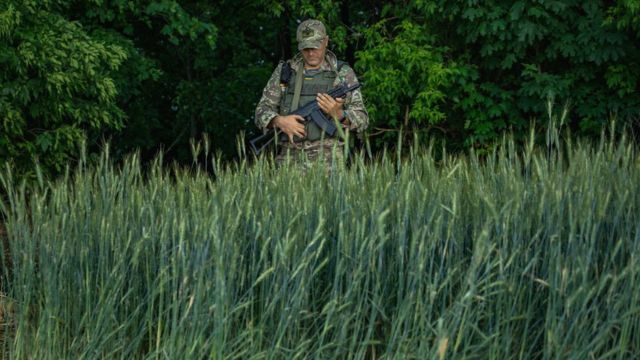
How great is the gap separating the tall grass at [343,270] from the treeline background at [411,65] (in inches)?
157

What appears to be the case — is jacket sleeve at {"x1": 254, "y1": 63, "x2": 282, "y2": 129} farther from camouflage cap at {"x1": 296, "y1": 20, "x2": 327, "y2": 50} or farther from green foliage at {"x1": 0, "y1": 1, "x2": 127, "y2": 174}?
green foliage at {"x1": 0, "y1": 1, "x2": 127, "y2": 174}

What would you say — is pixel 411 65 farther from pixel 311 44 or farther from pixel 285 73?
pixel 311 44

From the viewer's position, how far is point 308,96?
19.6 ft

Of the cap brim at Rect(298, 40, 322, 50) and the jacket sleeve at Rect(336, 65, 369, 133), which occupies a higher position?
the cap brim at Rect(298, 40, 322, 50)

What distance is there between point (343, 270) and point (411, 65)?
249 inches

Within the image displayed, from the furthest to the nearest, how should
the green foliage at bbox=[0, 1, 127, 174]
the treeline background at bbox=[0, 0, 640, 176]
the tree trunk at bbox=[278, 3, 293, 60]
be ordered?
the tree trunk at bbox=[278, 3, 293, 60], the treeline background at bbox=[0, 0, 640, 176], the green foliage at bbox=[0, 1, 127, 174]

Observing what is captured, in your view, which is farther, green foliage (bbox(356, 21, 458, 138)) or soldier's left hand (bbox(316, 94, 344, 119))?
green foliage (bbox(356, 21, 458, 138))

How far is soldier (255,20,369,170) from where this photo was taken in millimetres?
5836

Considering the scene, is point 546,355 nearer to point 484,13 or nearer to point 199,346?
point 199,346

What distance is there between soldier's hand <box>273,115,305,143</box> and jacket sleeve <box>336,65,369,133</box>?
0.27m

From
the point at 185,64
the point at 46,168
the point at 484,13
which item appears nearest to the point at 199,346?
the point at 46,168

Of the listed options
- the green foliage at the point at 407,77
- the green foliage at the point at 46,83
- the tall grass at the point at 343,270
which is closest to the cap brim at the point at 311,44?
the tall grass at the point at 343,270

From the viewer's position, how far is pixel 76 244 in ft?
12.7

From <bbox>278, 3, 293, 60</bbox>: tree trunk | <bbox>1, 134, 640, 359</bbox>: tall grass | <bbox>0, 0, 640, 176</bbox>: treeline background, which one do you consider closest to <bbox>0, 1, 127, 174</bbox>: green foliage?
<bbox>0, 0, 640, 176</bbox>: treeline background
